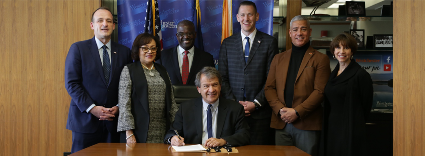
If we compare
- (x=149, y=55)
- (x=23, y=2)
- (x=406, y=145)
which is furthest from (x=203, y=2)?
(x=406, y=145)

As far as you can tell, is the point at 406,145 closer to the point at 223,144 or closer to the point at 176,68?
the point at 223,144

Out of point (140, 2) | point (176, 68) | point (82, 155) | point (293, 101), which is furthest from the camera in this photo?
point (140, 2)

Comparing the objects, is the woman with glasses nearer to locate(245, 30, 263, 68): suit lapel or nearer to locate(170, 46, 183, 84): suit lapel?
locate(170, 46, 183, 84): suit lapel

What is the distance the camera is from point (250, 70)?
3.39 m

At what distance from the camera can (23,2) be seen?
3723mm

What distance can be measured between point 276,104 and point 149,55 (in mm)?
1164

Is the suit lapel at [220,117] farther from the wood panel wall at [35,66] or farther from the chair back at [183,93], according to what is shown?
the wood panel wall at [35,66]

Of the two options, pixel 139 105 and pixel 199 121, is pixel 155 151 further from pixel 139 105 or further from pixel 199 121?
pixel 139 105

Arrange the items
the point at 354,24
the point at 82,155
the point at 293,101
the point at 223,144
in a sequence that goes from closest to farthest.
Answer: the point at 82,155, the point at 223,144, the point at 293,101, the point at 354,24

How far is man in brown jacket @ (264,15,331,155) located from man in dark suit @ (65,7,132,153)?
1369 millimetres

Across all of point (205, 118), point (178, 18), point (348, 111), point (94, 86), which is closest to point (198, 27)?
point (178, 18)

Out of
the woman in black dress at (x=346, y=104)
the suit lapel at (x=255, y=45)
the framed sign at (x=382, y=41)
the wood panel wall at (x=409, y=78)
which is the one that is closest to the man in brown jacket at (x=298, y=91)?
the woman in black dress at (x=346, y=104)

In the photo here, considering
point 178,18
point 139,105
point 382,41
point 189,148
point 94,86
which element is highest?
point 178,18

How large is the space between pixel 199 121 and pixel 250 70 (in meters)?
0.98
